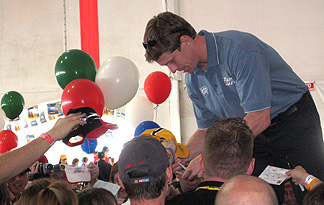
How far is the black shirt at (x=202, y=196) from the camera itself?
1253 millimetres

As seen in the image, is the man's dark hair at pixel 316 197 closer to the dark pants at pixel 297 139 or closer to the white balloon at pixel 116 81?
the dark pants at pixel 297 139

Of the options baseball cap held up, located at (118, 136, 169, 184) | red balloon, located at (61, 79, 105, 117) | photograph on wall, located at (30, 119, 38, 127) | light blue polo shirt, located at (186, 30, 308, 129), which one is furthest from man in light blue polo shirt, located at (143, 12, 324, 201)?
photograph on wall, located at (30, 119, 38, 127)

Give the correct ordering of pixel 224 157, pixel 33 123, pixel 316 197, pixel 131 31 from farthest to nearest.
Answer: pixel 131 31, pixel 33 123, pixel 224 157, pixel 316 197

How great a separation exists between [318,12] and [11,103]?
6.97 m

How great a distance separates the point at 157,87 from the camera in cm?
540

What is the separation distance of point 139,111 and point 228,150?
4.31 metres

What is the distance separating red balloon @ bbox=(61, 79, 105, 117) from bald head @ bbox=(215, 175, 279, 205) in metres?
2.03

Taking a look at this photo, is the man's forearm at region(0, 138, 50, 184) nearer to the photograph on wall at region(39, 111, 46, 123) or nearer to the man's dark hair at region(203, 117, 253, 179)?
the man's dark hair at region(203, 117, 253, 179)

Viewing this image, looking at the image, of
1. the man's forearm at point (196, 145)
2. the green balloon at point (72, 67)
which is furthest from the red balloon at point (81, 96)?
the man's forearm at point (196, 145)

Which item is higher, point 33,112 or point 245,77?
point 245,77

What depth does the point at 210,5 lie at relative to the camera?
8898 millimetres

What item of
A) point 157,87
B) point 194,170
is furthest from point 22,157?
point 157,87

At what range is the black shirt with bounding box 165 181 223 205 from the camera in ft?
4.11

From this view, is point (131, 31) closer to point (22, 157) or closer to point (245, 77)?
point (245, 77)
